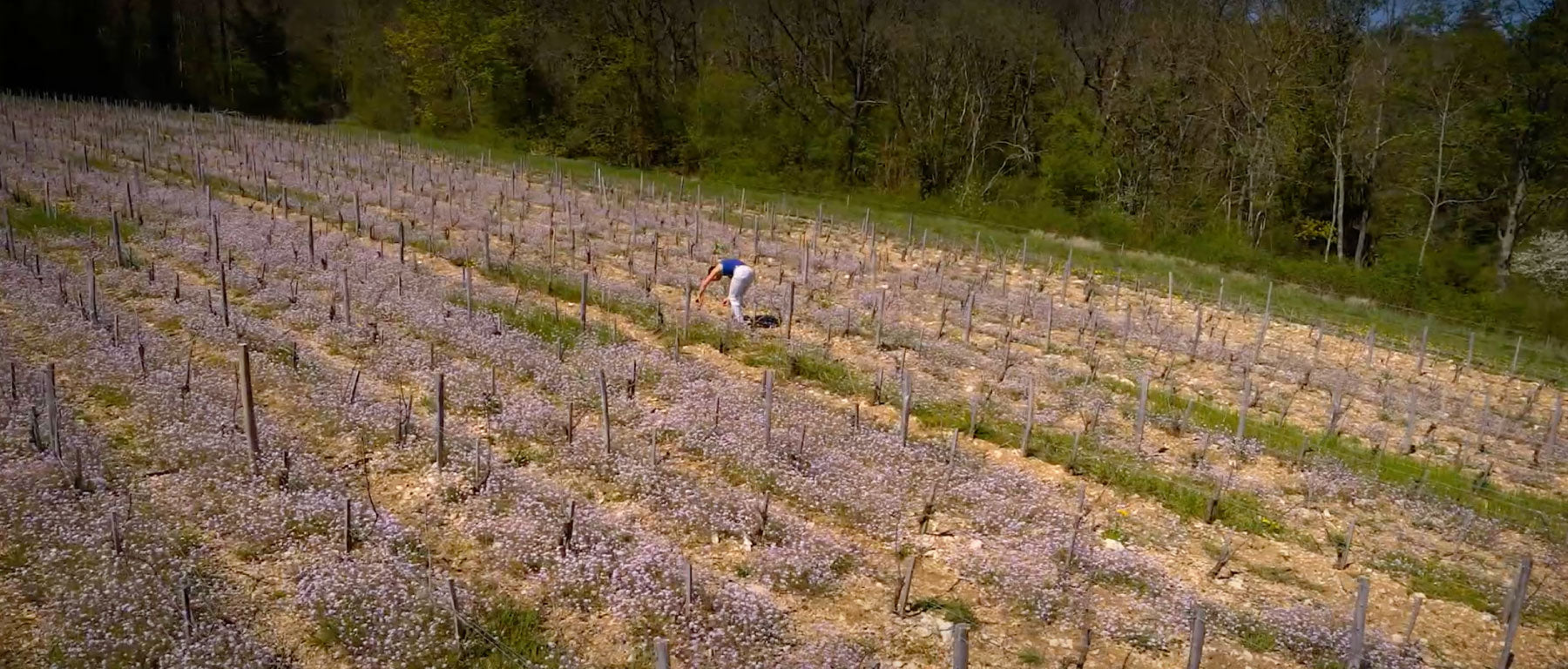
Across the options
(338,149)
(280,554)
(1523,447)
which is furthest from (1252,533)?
(338,149)

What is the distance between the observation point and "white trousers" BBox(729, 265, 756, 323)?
16.1 meters

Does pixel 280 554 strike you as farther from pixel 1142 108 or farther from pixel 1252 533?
pixel 1142 108

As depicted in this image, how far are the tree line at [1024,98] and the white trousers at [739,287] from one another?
74.2 feet

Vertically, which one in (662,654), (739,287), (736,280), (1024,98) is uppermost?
(1024,98)

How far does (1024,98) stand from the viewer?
46.2 meters

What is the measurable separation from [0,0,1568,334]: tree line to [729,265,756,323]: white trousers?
2262cm

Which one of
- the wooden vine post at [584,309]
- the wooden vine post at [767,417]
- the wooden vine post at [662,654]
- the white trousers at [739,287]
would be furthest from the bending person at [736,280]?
the wooden vine post at [662,654]

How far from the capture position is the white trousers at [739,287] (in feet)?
53.0

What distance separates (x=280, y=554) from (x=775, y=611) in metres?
4.41

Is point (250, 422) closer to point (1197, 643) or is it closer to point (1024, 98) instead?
point (1197, 643)

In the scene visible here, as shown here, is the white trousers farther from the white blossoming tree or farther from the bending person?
the white blossoming tree

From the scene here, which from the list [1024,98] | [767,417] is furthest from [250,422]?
[1024,98]

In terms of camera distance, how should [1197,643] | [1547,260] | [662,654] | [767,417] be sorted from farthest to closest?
[1547,260] → [767,417] → [1197,643] → [662,654]

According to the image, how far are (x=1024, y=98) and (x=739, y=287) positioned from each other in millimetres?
34435
